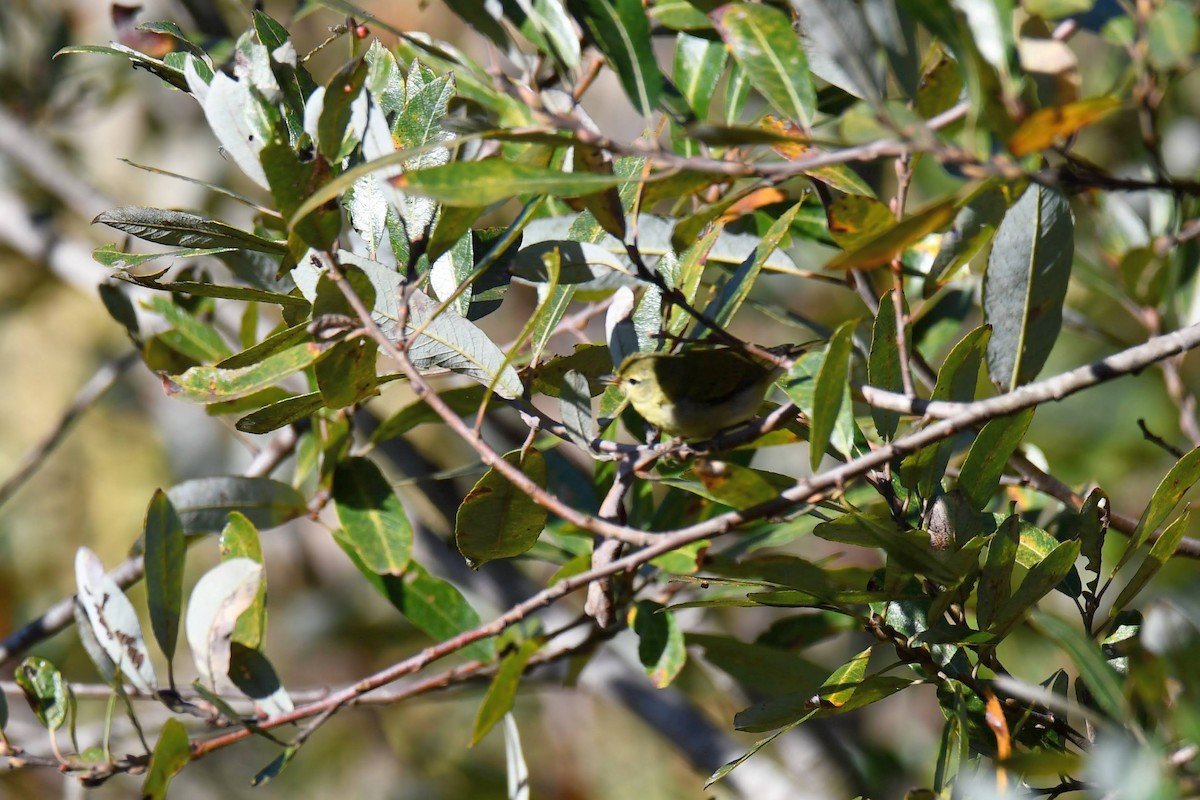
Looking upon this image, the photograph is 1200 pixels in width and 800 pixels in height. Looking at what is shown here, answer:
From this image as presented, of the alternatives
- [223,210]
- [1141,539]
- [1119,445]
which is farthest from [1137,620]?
[223,210]

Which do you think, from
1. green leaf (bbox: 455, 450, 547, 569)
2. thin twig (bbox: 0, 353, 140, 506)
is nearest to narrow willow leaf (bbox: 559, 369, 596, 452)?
Result: green leaf (bbox: 455, 450, 547, 569)

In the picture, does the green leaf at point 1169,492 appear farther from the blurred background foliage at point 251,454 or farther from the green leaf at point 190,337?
the blurred background foliage at point 251,454

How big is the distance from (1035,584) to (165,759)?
67cm

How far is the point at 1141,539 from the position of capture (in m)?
0.73

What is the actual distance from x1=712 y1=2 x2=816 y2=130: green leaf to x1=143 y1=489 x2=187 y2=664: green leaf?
60 centimetres

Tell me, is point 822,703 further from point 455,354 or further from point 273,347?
point 273,347

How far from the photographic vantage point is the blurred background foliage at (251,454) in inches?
78.1

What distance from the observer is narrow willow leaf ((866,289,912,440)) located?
73 centimetres

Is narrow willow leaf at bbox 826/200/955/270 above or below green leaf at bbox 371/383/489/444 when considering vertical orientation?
above

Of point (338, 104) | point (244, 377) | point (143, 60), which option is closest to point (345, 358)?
point (244, 377)

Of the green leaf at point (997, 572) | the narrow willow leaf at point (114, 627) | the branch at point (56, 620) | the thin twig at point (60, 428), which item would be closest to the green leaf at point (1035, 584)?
the green leaf at point (997, 572)

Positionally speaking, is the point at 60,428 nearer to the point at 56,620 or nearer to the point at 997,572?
the point at 56,620

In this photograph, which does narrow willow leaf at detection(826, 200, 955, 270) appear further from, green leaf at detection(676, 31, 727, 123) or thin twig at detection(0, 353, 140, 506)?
thin twig at detection(0, 353, 140, 506)

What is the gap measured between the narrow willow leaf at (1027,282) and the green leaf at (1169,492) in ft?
0.42
